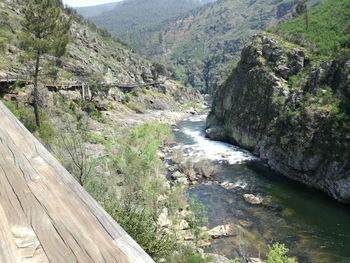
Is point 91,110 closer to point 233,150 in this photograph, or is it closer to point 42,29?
point 233,150

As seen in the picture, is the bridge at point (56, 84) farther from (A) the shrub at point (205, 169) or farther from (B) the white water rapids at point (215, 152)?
(A) the shrub at point (205, 169)

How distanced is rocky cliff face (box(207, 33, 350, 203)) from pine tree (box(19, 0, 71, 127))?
26242 millimetres

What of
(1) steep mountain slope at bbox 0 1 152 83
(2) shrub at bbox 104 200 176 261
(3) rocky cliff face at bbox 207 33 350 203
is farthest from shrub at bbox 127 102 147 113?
(2) shrub at bbox 104 200 176 261

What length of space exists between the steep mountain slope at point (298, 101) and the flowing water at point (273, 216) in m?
2.47

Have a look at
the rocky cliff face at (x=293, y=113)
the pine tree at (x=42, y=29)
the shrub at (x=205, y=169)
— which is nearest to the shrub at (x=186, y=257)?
the rocky cliff face at (x=293, y=113)

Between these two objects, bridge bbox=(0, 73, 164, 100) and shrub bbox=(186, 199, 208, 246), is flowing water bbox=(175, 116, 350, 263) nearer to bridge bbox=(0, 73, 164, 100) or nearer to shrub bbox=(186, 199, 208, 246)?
shrub bbox=(186, 199, 208, 246)

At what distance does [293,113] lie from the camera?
143 feet

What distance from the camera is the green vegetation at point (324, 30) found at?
50375 millimetres

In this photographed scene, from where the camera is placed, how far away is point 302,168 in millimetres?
39625

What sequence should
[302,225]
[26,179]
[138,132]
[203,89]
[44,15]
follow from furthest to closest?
[203,89] < [138,132] < [44,15] < [302,225] < [26,179]

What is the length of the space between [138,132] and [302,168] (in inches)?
971

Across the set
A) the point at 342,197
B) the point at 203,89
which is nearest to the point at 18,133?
the point at 342,197

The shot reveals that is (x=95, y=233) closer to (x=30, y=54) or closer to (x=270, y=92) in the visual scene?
(x=30, y=54)

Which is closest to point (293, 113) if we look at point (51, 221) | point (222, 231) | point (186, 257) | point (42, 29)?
point (222, 231)
